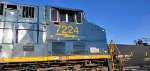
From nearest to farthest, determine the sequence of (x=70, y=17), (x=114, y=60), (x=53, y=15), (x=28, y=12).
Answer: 1. (x=28, y=12)
2. (x=53, y=15)
3. (x=70, y=17)
4. (x=114, y=60)

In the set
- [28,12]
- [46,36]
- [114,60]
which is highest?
[28,12]

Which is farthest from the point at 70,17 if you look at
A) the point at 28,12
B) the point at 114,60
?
the point at 114,60

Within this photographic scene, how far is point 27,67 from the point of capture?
1109 centimetres

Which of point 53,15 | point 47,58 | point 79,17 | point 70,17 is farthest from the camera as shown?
point 79,17

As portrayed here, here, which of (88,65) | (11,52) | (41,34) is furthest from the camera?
(88,65)

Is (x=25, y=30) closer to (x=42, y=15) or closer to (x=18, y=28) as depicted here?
(x=18, y=28)

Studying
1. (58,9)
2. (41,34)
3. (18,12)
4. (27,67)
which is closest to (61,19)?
(58,9)

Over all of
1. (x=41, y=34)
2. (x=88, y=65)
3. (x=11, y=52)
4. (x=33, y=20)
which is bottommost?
(x=88, y=65)

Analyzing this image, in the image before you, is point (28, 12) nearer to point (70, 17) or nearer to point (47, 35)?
point (47, 35)

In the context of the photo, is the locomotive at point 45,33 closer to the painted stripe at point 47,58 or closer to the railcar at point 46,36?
the railcar at point 46,36

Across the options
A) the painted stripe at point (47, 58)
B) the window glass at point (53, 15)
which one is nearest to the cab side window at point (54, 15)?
the window glass at point (53, 15)

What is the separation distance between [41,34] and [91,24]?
120 inches

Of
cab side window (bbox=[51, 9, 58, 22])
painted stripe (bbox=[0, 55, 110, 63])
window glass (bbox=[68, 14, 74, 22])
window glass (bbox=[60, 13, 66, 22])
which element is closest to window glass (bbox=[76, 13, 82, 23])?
window glass (bbox=[68, 14, 74, 22])

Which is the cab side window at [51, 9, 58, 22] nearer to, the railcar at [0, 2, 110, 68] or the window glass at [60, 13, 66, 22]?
the railcar at [0, 2, 110, 68]
